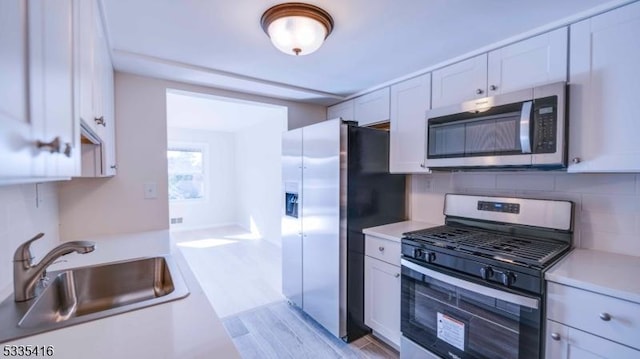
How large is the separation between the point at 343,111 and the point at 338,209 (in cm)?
135

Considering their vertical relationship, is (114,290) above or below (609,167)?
below

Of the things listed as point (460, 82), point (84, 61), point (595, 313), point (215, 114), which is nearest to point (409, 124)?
point (460, 82)

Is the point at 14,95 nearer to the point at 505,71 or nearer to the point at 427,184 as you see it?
the point at 505,71

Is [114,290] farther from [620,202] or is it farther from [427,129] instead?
[620,202]

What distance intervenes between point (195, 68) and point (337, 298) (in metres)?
2.14

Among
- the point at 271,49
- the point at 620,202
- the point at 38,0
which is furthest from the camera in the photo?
the point at 271,49

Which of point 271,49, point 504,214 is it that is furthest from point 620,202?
point 271,49

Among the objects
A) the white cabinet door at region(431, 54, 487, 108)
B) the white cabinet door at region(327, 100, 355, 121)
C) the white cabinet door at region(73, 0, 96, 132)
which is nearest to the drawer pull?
the white cabinet door at region(431, 54, 487, 108)

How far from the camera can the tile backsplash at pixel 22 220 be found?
1.09 meters

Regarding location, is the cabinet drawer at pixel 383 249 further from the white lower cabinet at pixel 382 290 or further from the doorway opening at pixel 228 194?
the doorway opening at pixel 228 194

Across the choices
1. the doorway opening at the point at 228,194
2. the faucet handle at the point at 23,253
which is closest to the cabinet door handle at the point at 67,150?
the faucet handle at the point at 23,253

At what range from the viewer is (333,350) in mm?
2127

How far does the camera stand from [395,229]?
7.27ft

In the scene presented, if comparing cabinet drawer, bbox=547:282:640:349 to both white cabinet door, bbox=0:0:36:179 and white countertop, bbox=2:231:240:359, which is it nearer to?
white countertop, bbox=2:231:240:359
